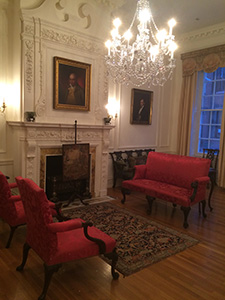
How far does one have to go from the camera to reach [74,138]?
4879 mm

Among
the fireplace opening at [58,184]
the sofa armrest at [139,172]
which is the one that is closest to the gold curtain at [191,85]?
the sofa armrest at [139,172]

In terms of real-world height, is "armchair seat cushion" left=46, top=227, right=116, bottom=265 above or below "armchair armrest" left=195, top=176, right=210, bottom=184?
below

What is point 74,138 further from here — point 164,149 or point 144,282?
point 164,149

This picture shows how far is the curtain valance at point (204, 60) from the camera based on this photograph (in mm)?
6273

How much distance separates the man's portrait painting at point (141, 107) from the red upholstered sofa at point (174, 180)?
1.79 m

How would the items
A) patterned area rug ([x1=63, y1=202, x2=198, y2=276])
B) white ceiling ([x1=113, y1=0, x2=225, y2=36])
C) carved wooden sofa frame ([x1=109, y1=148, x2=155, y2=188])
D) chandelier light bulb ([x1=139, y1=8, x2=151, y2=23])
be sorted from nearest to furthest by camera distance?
patterned area rug ([x1=63, y1=202, x2=198, y2=276]) → chandelier light bulb ([x1=139, y1=8, x2=151, y2=23]) → white ceiling ([x1=113, y1=0, x2=225, y2=36]) → carved wooden sofa frame ([x1=109, y1=148, x2=155, y2=188])

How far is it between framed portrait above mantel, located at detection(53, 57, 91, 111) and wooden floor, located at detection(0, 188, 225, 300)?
255 cm

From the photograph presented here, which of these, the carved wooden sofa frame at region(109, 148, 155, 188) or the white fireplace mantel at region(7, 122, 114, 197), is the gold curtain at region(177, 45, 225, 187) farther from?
the white fireplace mantel at region(7, 122, 114, 197)

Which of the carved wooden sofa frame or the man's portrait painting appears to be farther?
the man's portrait painting

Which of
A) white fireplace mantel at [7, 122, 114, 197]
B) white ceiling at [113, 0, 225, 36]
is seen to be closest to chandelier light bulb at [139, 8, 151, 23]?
white ceiling at [113, 0, 225, 36]

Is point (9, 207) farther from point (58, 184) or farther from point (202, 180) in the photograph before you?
point (202, 180)

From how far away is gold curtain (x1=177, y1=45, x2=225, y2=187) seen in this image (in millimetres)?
6359

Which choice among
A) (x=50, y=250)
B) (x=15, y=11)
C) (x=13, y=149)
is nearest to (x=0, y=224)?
(x=13, y=149)

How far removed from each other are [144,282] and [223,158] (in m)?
4.83
